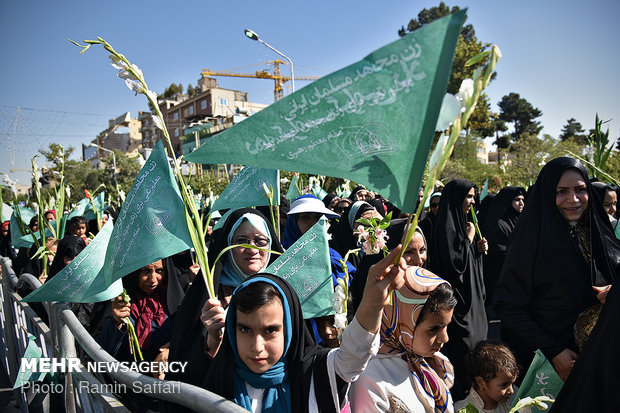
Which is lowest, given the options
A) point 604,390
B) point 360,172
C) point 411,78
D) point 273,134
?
point 604,390

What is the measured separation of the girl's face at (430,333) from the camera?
1.99 meters

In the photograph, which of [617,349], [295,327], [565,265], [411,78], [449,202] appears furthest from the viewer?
[449,202]

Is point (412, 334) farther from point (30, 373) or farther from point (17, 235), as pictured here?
point (17, 235)

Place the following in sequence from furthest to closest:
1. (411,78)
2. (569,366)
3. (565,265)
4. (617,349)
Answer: (565,265) → (569,366) → (617,349) → (411,78)

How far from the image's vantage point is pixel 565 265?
7.78 ft

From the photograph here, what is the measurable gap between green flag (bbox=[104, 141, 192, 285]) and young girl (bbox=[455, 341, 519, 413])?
1764 mm

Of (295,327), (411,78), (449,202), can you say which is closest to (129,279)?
(295,327)

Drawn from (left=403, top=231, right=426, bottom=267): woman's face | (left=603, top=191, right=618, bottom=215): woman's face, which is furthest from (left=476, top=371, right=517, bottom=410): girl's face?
(left=603, top=191, right=618, bottom=215): woman's face

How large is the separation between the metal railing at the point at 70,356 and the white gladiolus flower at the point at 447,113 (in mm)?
1042

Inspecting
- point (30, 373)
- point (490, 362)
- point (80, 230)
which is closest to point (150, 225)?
point (30, 373)

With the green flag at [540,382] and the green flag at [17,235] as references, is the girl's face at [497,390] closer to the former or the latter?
the green flag at [540,382]

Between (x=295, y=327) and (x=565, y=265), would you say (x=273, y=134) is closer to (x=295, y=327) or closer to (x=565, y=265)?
(x=295, y=327)

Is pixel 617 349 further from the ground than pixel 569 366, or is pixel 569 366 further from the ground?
pixel 617 349

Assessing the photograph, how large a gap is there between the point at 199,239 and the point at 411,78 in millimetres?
1272
